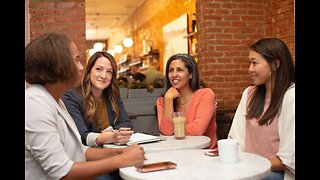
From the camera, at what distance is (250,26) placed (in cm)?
473

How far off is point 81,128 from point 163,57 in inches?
217

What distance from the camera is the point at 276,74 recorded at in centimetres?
206

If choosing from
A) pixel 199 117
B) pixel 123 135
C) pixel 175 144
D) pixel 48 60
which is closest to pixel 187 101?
pixel 199 117

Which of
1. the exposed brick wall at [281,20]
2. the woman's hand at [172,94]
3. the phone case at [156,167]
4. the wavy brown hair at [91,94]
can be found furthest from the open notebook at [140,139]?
the exposed brick wall at [281,20]

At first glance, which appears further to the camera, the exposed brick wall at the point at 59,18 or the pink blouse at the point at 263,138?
the exposed brick wall at the point at 59,18

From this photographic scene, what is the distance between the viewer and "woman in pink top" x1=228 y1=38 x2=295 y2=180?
6.04 feet

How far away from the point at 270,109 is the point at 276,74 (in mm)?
215

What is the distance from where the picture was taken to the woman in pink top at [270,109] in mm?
1840

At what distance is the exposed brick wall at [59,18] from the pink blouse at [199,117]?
77.4 inches

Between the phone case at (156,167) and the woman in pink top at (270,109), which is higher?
the woman in pink top at (270,109)

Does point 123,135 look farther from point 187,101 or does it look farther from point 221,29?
point 221,29

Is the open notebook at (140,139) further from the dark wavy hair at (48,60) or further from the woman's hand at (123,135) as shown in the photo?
the dark wavy hair at (48,60)

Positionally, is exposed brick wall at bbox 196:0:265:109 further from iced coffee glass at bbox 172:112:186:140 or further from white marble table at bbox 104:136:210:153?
white marble table at bbox 104:136:210:153

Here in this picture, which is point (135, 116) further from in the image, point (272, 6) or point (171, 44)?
point (171, 44)
